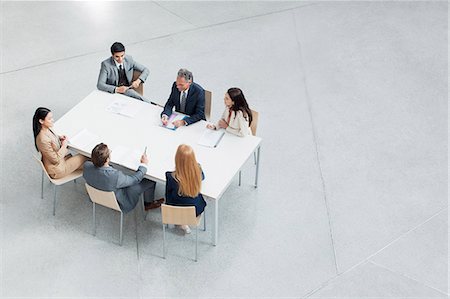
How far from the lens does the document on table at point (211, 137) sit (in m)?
6.54

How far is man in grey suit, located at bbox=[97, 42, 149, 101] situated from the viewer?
23.5 ft

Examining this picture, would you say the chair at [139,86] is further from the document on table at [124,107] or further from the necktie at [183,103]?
the necktie at [183,103]

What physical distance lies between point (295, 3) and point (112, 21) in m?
2.98

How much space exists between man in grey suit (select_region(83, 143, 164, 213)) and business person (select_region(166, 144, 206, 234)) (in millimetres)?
359

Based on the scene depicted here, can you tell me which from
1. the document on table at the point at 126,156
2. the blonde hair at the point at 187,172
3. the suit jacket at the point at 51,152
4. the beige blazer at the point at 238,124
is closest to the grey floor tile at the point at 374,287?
the blonde hair at the point at 187,172

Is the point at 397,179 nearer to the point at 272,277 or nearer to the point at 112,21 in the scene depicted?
the point at 272,277

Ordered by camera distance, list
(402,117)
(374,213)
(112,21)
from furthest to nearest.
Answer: (112,21), (402,117), (374,213)

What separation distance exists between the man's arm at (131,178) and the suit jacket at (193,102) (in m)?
0.93

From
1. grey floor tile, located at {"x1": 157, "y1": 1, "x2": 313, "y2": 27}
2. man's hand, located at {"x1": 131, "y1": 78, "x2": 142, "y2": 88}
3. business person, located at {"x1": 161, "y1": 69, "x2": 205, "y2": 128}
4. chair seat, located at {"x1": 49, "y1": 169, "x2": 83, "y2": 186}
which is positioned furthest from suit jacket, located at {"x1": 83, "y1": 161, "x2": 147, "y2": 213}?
grey floor tile, located at {"x1": 157, "y1": 1, "x2": 313, "y2": 27}

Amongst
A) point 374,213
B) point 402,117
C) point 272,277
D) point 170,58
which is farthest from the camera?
point 170,58

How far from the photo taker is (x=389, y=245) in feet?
21.3

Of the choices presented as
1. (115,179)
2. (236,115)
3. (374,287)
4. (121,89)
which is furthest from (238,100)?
(374,287)

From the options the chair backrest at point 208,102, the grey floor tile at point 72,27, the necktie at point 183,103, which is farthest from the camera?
the grey floor tile at point 72,27

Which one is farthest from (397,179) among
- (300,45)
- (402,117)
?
(300,45)
